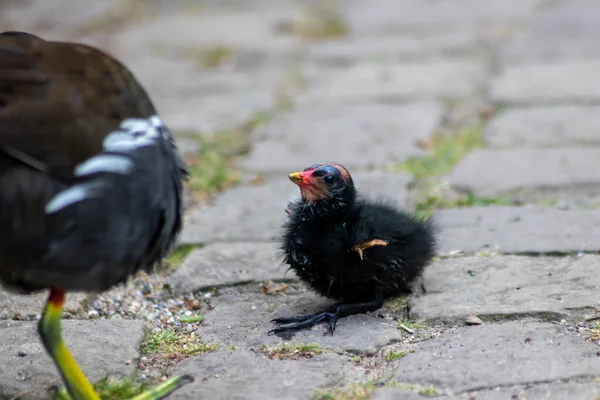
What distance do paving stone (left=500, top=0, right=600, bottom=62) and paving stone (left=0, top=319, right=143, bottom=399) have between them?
4.11 metres

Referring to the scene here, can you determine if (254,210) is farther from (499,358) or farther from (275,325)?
(499,358)

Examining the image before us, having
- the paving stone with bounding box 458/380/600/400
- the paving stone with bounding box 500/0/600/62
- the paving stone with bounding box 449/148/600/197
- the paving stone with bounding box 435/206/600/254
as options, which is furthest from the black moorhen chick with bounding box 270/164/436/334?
the paving stone with bounding box 500/0/600/62

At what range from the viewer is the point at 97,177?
2395mm

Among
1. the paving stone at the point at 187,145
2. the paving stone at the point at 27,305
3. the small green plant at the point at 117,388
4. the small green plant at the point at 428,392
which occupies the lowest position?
the paving stone at the point at 27,305

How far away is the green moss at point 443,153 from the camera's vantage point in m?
4.54

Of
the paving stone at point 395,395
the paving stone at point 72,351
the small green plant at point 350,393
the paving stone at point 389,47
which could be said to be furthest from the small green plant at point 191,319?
the paving stone at point 389,47

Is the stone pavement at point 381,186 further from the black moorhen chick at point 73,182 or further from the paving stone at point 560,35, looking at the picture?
the black moorhen chick at point 73,182

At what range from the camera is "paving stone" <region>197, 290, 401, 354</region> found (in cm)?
295

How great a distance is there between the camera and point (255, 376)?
2.67 metres

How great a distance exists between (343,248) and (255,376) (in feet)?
2.14

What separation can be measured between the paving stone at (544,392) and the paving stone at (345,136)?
2.27 meters

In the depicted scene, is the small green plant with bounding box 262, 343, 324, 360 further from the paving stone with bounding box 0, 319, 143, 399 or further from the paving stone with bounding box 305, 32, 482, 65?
the paving stone with bounding box 305, 32, 482, 65

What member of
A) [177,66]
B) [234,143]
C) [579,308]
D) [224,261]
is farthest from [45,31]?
[579,308]

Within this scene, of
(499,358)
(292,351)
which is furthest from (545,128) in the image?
(292,351)
